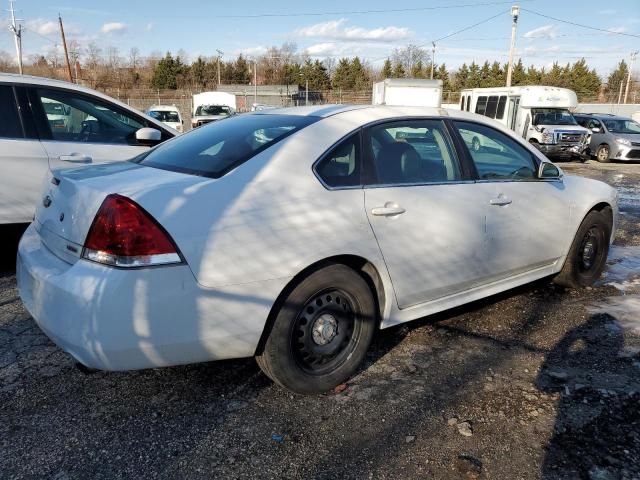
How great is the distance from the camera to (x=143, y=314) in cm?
231

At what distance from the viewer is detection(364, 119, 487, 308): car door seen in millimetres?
3027

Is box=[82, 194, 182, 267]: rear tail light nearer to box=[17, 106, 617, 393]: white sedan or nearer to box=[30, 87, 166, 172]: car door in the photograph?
box=[17, 106, 617, 393]: white sedan

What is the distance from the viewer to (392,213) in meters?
3.00

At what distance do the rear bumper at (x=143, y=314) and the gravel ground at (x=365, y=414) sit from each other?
407mm

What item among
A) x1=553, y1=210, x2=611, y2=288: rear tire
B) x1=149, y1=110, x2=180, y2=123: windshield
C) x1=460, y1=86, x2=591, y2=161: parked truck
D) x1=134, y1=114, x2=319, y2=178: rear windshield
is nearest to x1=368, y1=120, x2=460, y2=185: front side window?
x1=134, y1=114, x2=319, y2=178: rear windshield

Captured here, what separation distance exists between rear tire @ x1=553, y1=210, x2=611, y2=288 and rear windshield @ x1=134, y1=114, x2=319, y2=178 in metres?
2.67

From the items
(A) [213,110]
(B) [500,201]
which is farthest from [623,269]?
(A) [213,110]

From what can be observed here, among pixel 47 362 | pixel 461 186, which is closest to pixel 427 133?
pixel 461 186

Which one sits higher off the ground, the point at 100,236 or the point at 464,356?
the point at 100,236

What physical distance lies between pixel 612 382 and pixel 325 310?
174 cm

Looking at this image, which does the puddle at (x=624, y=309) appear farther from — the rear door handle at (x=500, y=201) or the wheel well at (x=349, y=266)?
the wheel well at (x=349, y=266)

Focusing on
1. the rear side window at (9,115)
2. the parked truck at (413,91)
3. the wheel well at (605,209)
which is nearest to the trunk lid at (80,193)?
the rear side window at (9,115)

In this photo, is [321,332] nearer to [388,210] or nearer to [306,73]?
[388,210]

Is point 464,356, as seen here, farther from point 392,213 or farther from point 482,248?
point 392,213
